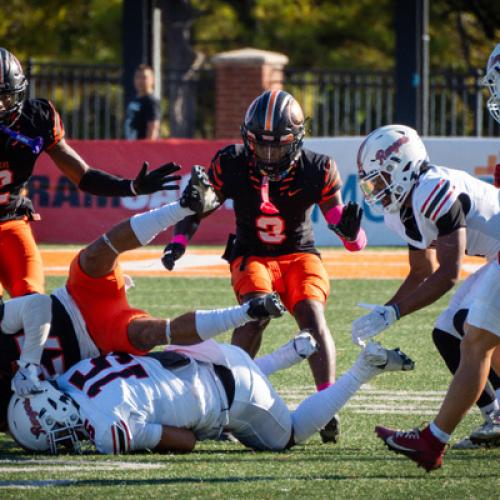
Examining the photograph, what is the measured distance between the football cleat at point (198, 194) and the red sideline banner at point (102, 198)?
26.8ft

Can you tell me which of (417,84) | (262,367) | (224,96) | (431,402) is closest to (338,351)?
(431,402)

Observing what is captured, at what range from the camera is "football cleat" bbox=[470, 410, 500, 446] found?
5.46m

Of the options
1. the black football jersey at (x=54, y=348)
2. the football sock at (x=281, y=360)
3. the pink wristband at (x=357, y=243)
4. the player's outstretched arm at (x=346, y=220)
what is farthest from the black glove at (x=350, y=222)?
the black football jersey at (x=54, y=348)

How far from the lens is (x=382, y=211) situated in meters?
5.56

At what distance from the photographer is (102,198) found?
554 inches

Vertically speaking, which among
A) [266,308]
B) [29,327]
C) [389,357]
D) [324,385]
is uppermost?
[266,308]

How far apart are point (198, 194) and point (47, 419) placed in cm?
116

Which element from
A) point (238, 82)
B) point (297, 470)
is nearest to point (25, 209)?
point (297, 470)

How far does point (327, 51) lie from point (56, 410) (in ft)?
71.2

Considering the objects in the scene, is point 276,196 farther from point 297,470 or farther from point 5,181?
point 297,470

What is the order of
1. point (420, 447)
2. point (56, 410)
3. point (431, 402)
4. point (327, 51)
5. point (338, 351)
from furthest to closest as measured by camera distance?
point (327, 51) → point (338, 351) → point (431, 402) → point (56, 410) → point (420, 447)

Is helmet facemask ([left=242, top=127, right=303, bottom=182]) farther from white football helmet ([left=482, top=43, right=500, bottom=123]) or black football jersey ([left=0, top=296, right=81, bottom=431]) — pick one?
black football jersey ([left=0, top=296, right=81, bottom=431])

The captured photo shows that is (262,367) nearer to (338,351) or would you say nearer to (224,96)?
(338,351)

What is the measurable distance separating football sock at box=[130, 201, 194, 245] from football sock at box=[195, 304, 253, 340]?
466mm
